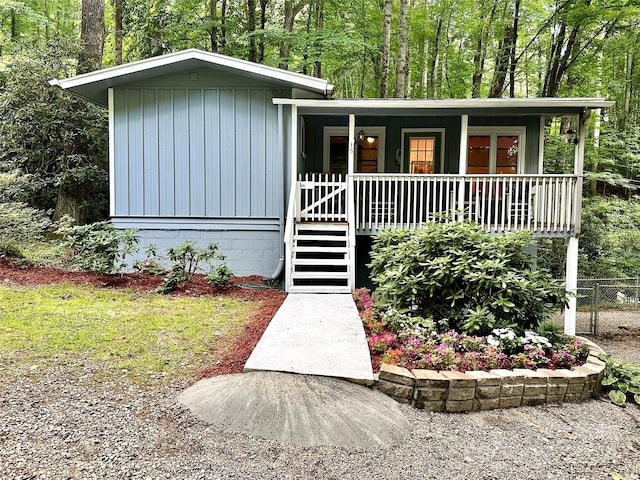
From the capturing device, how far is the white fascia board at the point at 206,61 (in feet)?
25.7

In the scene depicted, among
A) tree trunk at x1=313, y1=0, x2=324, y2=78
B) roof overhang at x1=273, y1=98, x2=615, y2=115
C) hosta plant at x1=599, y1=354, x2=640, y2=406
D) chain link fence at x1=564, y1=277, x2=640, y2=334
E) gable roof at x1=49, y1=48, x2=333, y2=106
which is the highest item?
tree trunk at x1=313, y1=0, x2=324, y2=78

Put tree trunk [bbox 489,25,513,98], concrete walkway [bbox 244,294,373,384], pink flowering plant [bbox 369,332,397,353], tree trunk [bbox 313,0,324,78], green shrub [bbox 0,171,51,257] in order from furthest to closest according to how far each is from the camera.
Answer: tree trunk [bbox 313,0,324,78] < tree trunk [bbox 489,25,513,98] < green shrub [bbox 0,171,51,257] < pink flowering plant [bbox 369,332,397,353] < concrete walkway [bbox 244,294,373,384]

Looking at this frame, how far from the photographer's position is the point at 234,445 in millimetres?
2641

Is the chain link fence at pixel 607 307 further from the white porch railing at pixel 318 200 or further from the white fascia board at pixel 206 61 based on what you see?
the white fascia board at pixel 206 61

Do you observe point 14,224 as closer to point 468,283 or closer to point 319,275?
point 319,275

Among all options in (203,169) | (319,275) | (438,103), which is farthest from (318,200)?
(438,103)

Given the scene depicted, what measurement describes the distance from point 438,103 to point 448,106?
21cm

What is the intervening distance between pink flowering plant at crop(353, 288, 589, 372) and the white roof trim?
4.72 m

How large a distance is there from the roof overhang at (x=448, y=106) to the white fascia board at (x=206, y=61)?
1.13ft

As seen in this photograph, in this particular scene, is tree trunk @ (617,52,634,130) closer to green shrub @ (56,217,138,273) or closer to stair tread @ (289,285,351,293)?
stair tread @ (289,285,351,293)

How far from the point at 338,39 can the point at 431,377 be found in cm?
1279

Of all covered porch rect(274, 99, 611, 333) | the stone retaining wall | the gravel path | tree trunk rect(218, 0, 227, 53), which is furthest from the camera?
tree trunk rect(218, 0, 227, 53)

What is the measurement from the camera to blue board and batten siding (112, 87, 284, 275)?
8.41m

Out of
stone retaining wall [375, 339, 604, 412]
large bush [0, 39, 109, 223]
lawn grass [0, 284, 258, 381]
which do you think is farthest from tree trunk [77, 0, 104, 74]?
stone retaining wall [375, 339, 604, 412]
